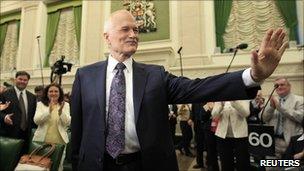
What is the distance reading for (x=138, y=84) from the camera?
4.73 ft

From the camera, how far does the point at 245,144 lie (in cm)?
332

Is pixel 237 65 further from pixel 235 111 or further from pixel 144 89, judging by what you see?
pixel 144 89

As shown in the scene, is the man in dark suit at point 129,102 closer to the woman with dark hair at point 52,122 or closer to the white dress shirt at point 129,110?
the white dress shirt at point 129,110

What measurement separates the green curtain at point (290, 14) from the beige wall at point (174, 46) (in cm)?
56

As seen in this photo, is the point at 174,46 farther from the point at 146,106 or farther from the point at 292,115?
the point at 146,106

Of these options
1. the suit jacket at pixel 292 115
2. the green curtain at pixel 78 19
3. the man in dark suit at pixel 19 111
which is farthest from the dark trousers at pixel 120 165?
the green curtain at pixel 78 19

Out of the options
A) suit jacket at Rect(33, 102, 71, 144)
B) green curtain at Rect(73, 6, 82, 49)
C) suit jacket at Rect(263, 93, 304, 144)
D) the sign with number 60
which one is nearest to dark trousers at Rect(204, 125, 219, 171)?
the sign with number 60

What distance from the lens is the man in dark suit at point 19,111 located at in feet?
11.2

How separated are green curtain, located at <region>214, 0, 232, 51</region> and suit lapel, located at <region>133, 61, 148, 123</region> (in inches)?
245

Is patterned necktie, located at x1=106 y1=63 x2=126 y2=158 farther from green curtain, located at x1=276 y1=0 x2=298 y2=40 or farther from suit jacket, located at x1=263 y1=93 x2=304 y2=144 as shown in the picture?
green curtain, located at x1=276 y1=0 x2=298 y2=40

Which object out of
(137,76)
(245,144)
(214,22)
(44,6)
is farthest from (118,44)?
(44,6)

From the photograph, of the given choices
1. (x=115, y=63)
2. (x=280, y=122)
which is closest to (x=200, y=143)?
(x=280, y=122)

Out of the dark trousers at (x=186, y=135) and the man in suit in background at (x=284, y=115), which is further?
the dark trousers at (x=186, y=135)

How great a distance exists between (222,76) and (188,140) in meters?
4.43
